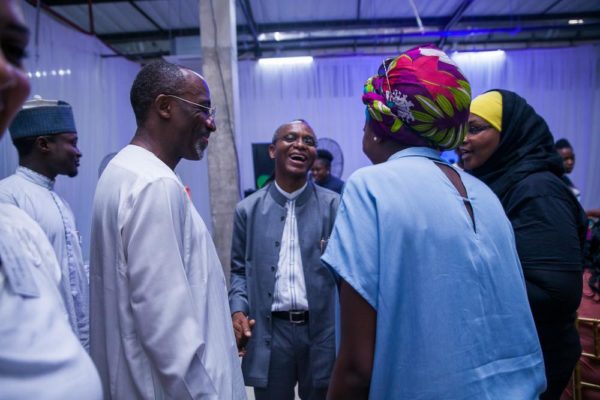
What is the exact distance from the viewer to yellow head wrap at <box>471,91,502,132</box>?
1.81 metres

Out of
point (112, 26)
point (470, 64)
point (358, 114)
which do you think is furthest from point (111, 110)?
point (470, 64)

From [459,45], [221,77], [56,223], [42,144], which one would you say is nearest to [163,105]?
[56,223]

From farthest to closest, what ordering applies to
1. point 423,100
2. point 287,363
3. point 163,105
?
point 287,363, point 163,105, point 423,100

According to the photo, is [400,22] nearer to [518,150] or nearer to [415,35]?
[415,35]

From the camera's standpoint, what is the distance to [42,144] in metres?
3.06

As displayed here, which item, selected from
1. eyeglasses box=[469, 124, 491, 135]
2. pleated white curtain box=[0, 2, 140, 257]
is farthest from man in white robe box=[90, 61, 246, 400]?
pleated white curtain box=[0, 2, 140, 257]

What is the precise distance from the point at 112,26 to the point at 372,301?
30.9 ft

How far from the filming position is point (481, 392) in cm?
102

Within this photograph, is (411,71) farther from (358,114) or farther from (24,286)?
(358,114)

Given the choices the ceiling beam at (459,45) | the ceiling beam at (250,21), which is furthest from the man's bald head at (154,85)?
the ceiling beam at (459,45)

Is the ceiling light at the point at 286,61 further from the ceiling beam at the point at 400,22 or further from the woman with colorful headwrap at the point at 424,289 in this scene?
the woman with colorful headwrap at the point at 424,289

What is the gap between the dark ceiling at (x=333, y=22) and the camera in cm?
777

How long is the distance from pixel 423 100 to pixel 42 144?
2948 mm

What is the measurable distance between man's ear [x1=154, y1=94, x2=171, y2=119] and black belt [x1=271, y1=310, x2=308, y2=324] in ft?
3.93
